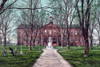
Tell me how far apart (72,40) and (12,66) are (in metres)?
57.2

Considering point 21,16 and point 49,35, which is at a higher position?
point 21,16

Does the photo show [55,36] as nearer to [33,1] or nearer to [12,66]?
[33,1]

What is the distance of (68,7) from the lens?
2530cm

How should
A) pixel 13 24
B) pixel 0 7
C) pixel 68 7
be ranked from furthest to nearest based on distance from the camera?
pixel 13 24 → pixel 68 7 → pixel 0 7

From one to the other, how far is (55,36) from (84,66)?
53.6 meters

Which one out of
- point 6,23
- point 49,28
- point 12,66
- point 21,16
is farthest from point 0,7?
point 49,28

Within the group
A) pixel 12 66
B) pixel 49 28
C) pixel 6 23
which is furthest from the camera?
pixel 49 28

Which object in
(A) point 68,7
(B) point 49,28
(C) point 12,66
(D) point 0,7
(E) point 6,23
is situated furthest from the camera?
(B) point 49,28

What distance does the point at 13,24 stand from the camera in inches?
1276

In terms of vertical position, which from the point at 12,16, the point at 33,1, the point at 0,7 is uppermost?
the point at 33,1

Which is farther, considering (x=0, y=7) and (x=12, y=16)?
(x=12, y=16)

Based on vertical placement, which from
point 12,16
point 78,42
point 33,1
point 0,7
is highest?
point 33,1

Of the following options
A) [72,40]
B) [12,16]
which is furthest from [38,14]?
[72,40]

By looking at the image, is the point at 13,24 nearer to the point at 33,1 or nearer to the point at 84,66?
the point at 33,1
